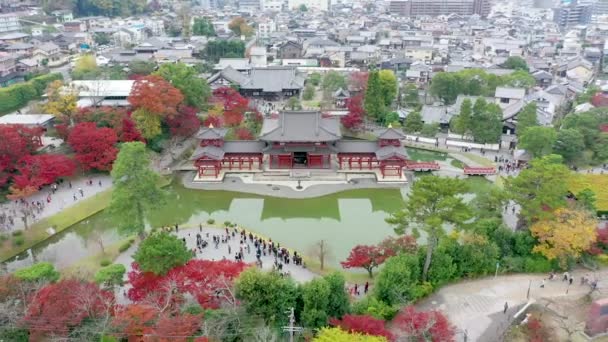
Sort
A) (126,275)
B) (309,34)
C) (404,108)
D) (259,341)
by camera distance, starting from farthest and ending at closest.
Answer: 1. (309,34)
2. (404,108)
3. (126,275)
4. (259,341)

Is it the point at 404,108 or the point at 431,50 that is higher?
the point at 431,50

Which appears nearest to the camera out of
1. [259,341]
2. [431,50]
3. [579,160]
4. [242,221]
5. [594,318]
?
[259,341]

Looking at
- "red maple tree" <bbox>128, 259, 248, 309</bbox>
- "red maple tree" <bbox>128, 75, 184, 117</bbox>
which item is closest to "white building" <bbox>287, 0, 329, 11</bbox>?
"red maple tree" <bbox>128, 75, 184, 117</bbox>

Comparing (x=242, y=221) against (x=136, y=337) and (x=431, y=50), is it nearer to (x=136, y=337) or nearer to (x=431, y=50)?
(x=136, y=337)

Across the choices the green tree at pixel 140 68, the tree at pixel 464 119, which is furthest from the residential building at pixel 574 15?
the green tree at pixel 140 68

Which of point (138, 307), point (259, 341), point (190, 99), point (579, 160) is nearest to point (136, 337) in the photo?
point (138, 307)

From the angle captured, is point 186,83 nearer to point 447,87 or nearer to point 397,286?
point 447,87
